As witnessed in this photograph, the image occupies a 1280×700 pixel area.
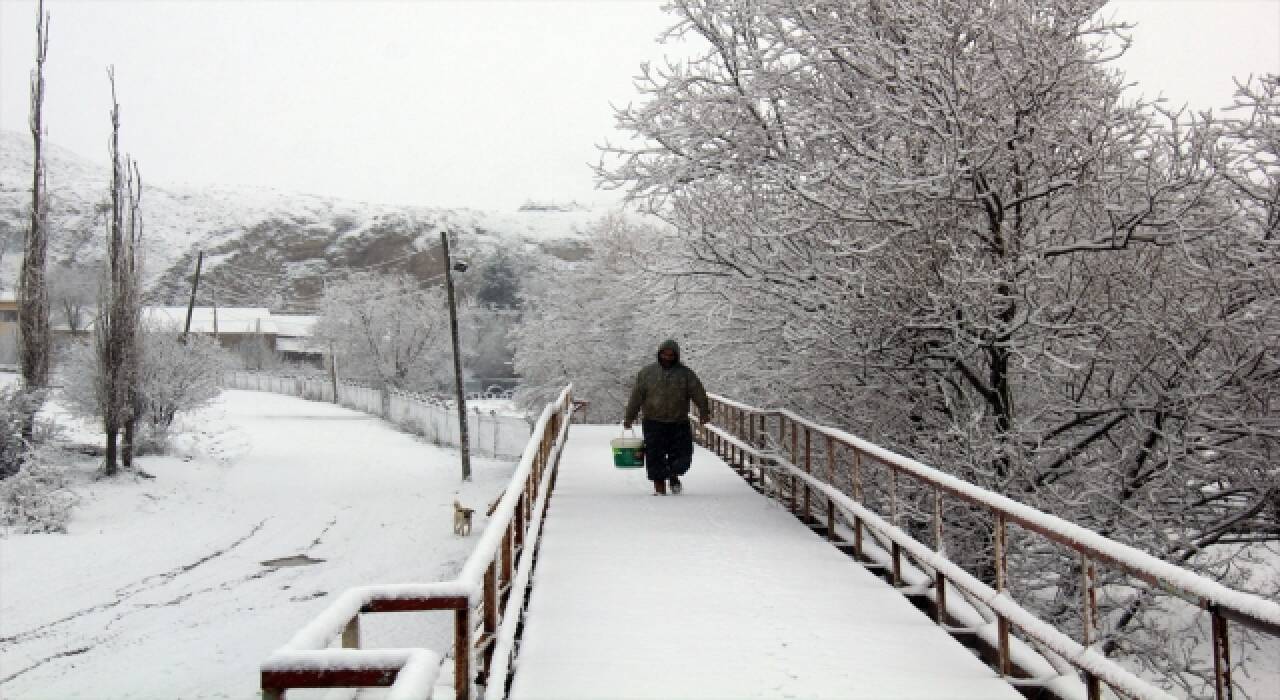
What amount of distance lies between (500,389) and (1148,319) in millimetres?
97831

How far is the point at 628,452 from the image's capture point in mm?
13273

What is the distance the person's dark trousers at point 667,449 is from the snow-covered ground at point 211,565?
4742 millimetres

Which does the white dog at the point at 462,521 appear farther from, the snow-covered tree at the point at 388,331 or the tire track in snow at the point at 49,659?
the snow-covered tree at the point at 388,331

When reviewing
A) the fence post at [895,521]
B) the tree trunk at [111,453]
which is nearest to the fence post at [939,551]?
the fence post at [895,521]

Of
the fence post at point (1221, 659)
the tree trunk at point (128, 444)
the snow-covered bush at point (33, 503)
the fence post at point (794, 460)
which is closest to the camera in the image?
the fence post at point (1221, 659)

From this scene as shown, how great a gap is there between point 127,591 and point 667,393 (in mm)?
10914

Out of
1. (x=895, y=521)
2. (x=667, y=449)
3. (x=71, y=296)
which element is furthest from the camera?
(x=71, y=296)

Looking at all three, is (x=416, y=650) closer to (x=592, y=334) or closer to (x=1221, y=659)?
(x=1221, y=659)

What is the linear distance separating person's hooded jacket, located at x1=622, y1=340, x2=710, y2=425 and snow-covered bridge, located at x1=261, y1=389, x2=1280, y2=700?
1.65 metres

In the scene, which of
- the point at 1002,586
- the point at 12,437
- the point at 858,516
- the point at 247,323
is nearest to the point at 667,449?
the point at 858,516

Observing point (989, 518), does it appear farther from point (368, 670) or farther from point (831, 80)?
point (368, 670)

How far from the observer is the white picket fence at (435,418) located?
37125 mm

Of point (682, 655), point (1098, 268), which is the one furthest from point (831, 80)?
point (682, 655)

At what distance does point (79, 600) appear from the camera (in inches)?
589
